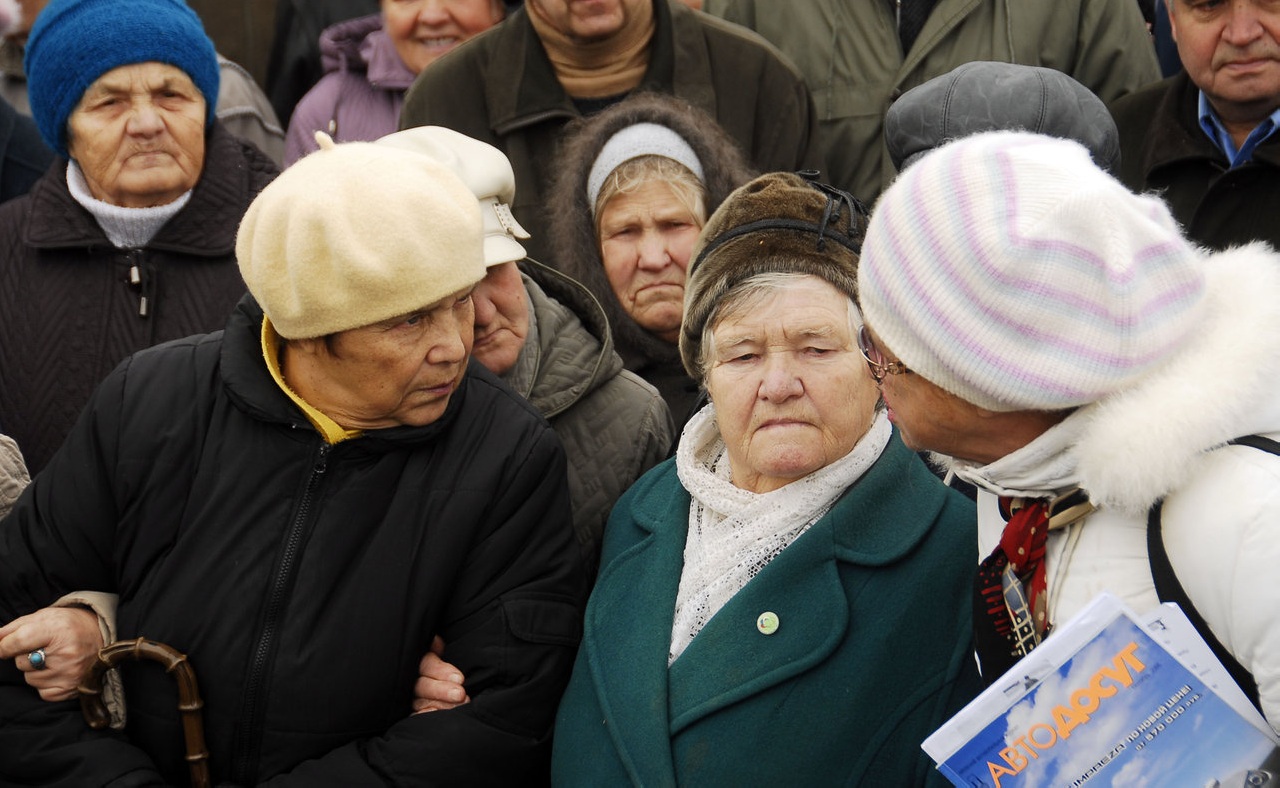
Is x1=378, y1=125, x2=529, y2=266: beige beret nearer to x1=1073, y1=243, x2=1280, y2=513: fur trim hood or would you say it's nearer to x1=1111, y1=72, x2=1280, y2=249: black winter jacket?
x1=1073, y1=243, x2=1280, y2=513: fur trim hood

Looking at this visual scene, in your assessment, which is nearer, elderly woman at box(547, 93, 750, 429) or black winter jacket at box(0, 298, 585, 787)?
black winter jacket at box(0, 298, 585, 787)

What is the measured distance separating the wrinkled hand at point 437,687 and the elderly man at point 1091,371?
3.09 ft

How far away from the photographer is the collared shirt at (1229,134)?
341cm

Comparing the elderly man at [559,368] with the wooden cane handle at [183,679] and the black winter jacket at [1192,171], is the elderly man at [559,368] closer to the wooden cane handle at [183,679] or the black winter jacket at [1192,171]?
the wooden cane handle at [183,679]

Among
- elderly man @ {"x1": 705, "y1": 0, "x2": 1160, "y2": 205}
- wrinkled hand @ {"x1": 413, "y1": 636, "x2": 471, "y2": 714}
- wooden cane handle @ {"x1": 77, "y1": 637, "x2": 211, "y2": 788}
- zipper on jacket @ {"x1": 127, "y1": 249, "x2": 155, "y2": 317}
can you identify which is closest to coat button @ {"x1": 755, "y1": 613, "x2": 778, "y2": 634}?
wrinkled hand @ {"x1": 413, "y1": 636, "x2": 471, "y2": 714}

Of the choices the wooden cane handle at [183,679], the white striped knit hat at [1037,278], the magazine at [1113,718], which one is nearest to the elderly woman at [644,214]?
the wooden cane handle at [183,679]

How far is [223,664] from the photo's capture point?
2.26 metres

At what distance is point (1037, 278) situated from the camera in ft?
5.47

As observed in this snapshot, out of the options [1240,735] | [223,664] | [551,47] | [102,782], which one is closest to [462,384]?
[223,664]

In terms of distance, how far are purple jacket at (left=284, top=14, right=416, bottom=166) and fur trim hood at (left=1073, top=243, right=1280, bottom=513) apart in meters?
3.11

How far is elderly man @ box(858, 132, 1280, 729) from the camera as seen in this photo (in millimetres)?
1606

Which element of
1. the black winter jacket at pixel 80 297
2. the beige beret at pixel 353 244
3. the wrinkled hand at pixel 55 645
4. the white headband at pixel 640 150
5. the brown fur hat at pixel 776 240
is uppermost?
the beige beret at pixel 353 244

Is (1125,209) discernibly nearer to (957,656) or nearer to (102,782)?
(957,656)

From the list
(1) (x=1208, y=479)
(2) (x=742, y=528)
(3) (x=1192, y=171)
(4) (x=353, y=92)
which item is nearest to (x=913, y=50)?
(3) (x=1192, y=171)
